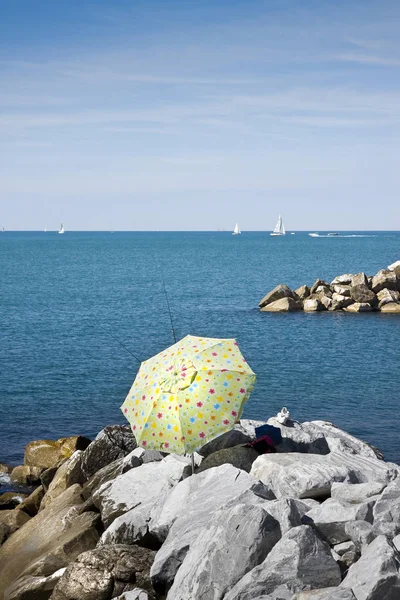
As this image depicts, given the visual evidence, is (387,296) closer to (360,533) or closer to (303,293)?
(303,293)

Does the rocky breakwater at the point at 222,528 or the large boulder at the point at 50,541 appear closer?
the rocky breakwater at the point at 222,528

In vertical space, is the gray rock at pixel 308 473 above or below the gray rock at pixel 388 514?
below

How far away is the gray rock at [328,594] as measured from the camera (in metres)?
9.58

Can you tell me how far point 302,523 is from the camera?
38.5ft

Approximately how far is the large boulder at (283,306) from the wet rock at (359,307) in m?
4.19

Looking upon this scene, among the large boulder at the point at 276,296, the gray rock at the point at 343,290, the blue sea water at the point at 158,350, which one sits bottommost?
the blue sea water at the point at 158,350

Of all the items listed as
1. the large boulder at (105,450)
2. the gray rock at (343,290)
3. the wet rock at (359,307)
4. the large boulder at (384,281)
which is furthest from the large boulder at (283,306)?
the large boulder at (105,450)

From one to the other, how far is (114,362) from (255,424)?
27043mm

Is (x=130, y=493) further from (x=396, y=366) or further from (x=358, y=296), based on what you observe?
(x=358, y=296)

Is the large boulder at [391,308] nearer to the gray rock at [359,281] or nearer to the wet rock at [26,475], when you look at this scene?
the gray rock at [359,281]

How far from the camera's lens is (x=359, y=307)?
6506 centimetres

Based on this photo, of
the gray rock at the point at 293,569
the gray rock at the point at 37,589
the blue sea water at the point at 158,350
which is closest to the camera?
the gray rock at the point at 293,569

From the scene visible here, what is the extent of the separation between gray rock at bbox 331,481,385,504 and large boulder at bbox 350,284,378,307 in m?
54.5

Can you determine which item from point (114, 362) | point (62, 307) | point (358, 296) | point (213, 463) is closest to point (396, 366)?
point (114, 362)
